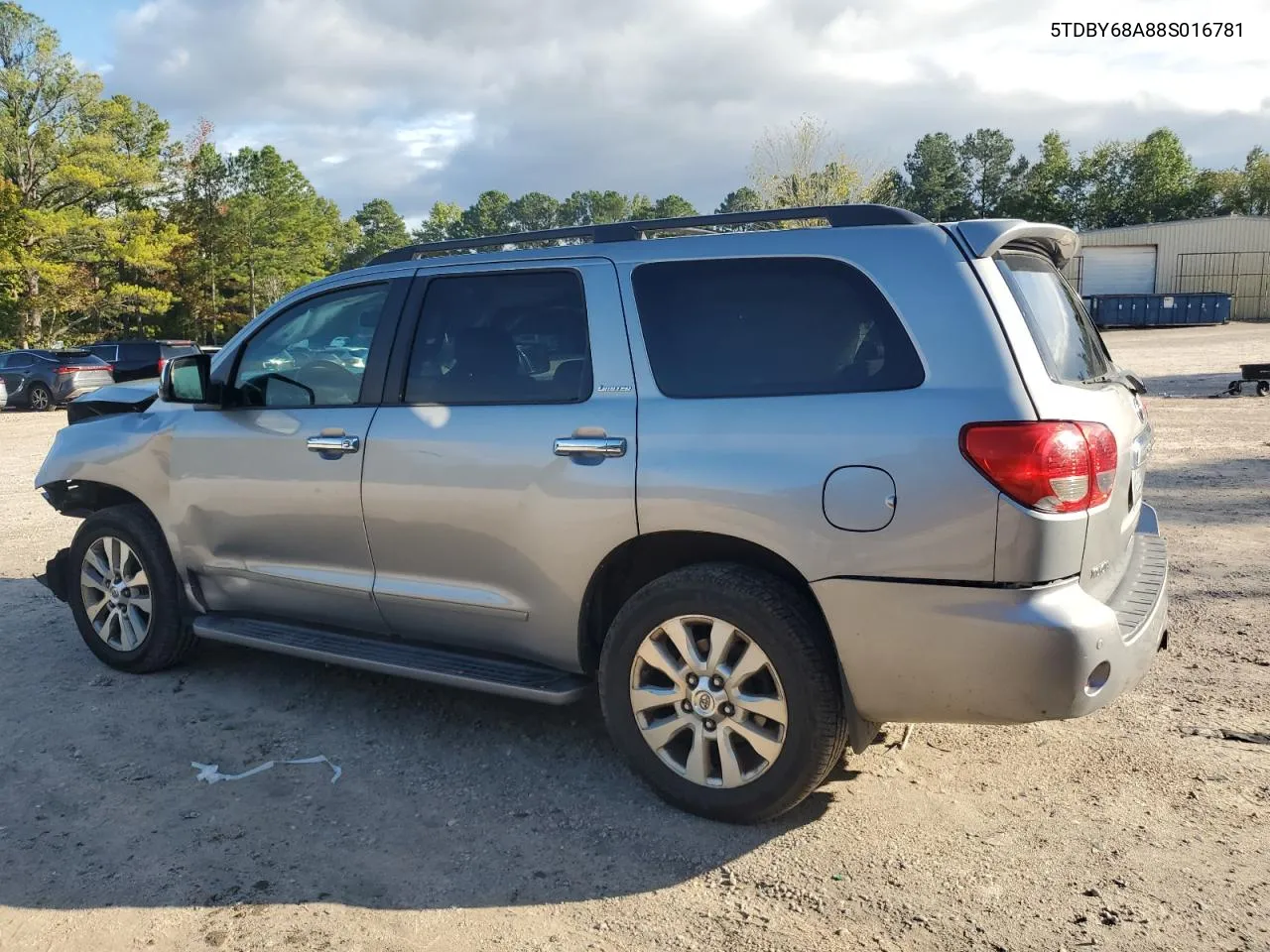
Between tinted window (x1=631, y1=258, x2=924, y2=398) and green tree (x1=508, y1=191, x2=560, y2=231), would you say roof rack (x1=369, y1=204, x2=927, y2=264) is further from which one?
green tree (x1=508, y1=191, x2=560, y2=231)

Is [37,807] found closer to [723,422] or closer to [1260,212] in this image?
[723,422]

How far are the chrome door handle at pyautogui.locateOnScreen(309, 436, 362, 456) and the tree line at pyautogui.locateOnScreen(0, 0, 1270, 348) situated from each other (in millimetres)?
17234

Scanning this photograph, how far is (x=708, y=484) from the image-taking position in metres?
3.28

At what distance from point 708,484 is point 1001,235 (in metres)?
1.19

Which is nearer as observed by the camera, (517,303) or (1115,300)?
(517,303)

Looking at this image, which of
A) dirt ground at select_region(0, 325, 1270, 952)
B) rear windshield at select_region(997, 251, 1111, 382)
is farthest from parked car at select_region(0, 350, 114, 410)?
rear windshield at select_region(997, 251, 1111, 382)

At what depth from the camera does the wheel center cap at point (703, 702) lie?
3.35 metres

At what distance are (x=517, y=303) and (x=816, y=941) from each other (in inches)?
95.1

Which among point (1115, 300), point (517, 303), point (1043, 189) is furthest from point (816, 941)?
point (1043, 189)

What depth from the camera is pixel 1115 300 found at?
48.6 m

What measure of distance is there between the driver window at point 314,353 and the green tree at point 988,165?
100801mm

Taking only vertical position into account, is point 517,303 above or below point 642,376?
above

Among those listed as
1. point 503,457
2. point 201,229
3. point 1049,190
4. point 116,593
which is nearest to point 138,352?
point 116,593

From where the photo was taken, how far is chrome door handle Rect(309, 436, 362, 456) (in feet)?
13.4
